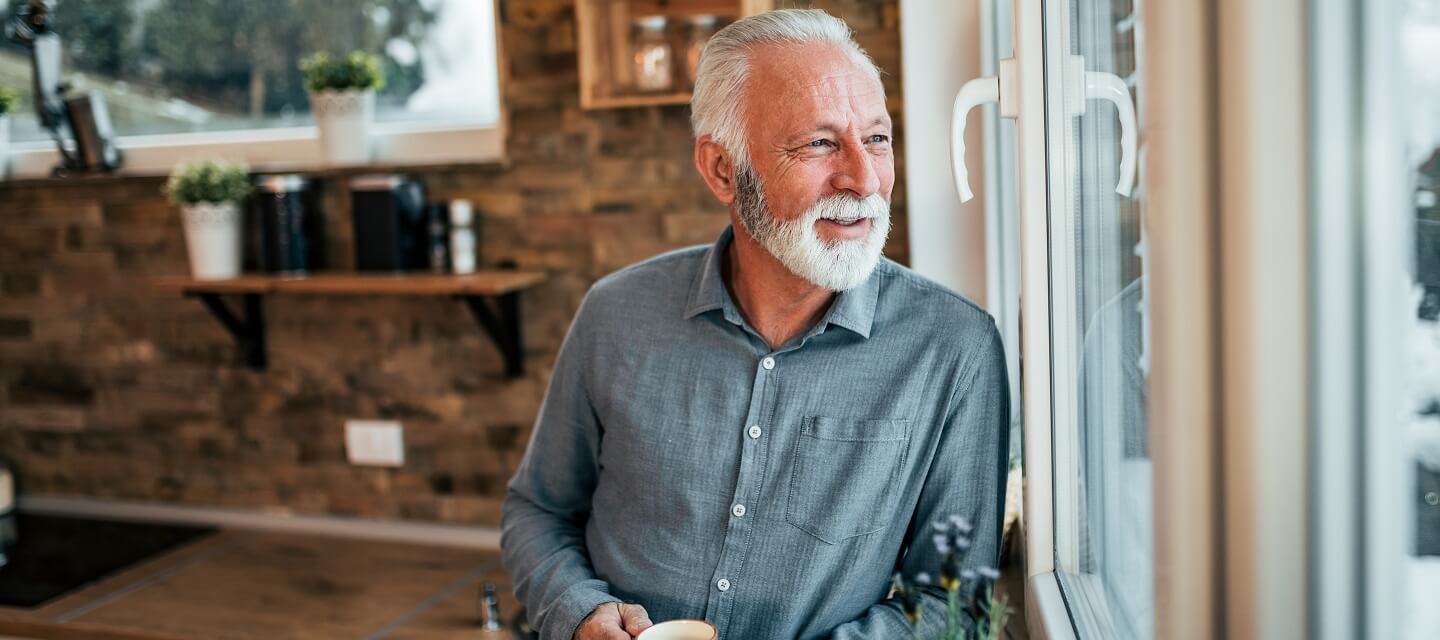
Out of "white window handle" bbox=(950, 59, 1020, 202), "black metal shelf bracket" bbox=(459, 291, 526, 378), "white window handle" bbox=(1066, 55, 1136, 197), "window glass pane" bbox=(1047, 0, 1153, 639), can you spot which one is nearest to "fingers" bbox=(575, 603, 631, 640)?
"window glass pane" bbox=(1047, 0, 1153, 639)

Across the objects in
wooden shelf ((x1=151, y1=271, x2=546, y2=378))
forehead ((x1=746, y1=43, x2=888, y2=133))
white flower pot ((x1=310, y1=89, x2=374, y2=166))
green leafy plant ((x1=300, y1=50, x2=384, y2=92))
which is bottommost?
wooden shelf ((x1=151, y1=271, x2=546, y2=378))

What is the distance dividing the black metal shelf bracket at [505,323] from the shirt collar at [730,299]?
1.02 m

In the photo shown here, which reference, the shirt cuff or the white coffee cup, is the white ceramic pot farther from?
the white coffee cup

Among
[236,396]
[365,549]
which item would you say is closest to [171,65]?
[236,396]

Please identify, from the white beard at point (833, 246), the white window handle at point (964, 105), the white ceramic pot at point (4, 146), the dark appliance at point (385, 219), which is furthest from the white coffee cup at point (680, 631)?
the white ceramic pot at point (4, 146)

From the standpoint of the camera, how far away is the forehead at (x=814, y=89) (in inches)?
A: 58.4

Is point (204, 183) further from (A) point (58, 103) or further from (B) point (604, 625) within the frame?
(B) point (604, 625)

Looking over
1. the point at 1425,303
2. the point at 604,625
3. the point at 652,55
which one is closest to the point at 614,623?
the point at 604,625

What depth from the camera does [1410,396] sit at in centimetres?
61

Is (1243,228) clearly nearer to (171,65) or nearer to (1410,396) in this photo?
(1410,396)

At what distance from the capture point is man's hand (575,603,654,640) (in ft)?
4.81

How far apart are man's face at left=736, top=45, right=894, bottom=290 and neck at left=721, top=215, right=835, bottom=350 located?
6 centimetres

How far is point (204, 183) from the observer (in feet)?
8.95

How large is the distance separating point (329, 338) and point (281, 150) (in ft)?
1.45
